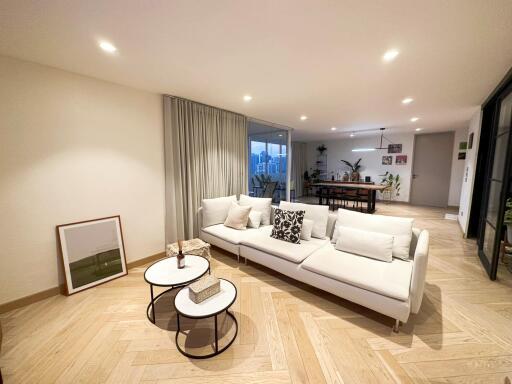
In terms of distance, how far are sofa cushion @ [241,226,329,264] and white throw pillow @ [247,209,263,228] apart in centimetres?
39

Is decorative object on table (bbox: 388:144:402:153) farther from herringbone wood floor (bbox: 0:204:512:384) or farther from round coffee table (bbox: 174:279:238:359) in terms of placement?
round coffee table (bbox: 174:279:238:359)

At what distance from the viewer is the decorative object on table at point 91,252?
7.43 ft

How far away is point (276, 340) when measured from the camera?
1.68 meters

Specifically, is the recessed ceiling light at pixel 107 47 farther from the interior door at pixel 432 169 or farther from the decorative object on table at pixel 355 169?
the interior door at pixel 432 169

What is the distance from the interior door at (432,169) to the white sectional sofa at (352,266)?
593 cm

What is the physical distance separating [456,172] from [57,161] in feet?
30.2

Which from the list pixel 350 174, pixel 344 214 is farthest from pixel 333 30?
pixel 350 174

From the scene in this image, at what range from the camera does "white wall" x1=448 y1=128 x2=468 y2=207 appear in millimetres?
6023

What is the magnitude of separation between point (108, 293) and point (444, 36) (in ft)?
13.3

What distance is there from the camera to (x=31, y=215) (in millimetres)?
2090

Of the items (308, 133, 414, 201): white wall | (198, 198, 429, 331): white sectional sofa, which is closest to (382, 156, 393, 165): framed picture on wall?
(308, 133, 414, 201): white wall

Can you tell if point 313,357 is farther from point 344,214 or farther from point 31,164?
point 31,164

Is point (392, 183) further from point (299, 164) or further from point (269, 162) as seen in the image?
point (269, 162)

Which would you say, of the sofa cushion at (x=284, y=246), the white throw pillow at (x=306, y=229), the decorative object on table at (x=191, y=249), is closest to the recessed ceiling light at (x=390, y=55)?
the white throw pillow at (x=306, y=229)
